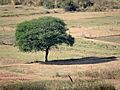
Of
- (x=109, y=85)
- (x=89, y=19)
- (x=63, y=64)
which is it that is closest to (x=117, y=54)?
(x=63, y=64)

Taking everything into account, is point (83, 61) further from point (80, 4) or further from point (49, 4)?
point (80, 4)

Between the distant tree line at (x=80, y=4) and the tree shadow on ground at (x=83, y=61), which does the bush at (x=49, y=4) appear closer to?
the distant tree line at (x=80, y=4)

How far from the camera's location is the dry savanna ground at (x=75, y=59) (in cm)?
3541

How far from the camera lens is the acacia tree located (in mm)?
45594

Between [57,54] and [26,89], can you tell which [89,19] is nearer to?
[57,54]

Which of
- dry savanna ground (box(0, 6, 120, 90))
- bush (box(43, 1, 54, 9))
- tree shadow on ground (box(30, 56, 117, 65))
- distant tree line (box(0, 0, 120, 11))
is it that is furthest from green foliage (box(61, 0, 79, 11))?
tree shadow on ground (box(30, 56, 117, 65))

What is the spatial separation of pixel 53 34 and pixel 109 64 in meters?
7.32

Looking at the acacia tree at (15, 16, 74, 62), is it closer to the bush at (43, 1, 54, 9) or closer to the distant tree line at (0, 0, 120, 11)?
the distant tree line at (0, 0, 120, 11)

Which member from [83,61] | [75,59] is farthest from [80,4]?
[83,61]

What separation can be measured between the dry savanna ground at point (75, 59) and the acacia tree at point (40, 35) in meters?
2.01

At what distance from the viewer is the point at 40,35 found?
4572cm

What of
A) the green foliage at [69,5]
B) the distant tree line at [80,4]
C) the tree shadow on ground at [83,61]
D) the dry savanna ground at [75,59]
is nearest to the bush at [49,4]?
the distant tree line at [80,4]

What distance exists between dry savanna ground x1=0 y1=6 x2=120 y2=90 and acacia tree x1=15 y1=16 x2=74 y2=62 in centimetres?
201

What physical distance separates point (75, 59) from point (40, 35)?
5.91 m
